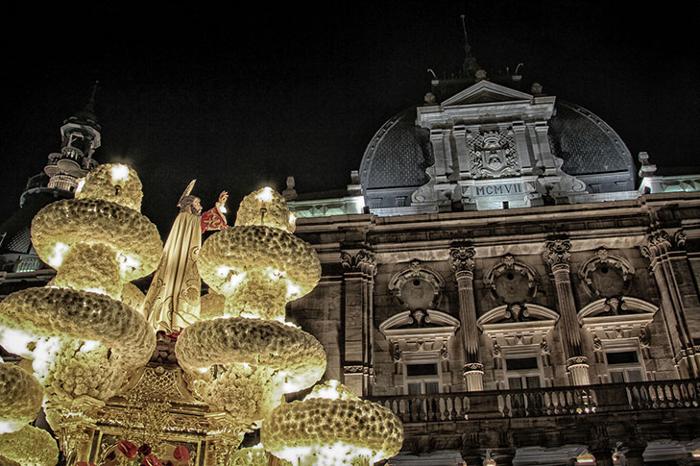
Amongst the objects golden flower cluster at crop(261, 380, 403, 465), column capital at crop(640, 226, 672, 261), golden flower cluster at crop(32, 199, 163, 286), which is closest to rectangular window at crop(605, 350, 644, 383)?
column capital at crop(640, 226, 672, 261)

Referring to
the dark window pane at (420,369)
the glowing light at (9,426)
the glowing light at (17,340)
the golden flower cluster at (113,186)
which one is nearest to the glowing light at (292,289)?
the golden flower cluster at (113,186)

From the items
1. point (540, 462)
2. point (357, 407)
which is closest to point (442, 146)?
point (540, 462)

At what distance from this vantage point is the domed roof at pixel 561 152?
2331 cm

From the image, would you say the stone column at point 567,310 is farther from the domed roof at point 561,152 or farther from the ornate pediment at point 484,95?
the ornate pediment at point 484,95

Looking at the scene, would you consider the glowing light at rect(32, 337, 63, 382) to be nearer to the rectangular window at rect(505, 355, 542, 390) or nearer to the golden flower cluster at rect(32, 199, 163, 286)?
the golden flower cluster at rect(32, 199, 163, 286)

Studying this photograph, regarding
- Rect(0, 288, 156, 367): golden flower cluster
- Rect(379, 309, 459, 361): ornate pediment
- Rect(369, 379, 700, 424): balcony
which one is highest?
Rect(379, 309, 459, 361): ornate pediment

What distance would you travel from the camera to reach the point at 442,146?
2369 cm

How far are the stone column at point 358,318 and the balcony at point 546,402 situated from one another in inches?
67.2

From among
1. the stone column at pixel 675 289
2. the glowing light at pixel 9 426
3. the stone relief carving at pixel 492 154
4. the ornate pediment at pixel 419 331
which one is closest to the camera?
the glowing light at pixel 9 426

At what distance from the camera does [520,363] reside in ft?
63.6

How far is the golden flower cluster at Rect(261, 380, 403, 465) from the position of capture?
566 centimetres

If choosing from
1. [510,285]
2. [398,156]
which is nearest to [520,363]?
[510,285]

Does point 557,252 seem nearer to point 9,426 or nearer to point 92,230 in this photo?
point 92,230

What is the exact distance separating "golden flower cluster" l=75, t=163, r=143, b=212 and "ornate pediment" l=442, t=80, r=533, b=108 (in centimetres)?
1820
